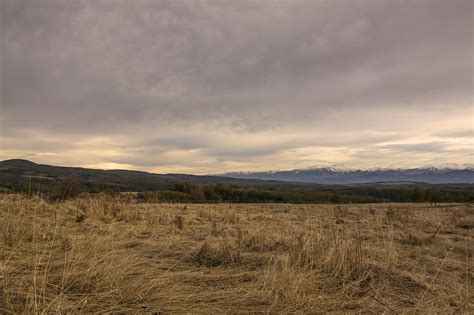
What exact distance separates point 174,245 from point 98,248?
5.76ft

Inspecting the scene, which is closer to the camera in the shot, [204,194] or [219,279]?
[219,279]

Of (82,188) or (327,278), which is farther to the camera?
(82,188)

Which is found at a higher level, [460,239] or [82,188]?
[82,188]

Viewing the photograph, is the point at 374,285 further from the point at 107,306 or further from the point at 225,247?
the point at 107,306

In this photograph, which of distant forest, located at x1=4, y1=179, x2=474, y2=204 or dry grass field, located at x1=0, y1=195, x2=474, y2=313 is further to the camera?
distant forest, located at x1=4, y1=179, x2=474, y2=204

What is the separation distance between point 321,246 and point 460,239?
6.04m

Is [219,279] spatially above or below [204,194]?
above

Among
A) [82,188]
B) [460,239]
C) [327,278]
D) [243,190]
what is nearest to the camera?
[327,278]

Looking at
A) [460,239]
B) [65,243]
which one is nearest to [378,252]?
[460,239]

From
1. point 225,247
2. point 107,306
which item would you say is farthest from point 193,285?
point 225,247

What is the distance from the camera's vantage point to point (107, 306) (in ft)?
10.5

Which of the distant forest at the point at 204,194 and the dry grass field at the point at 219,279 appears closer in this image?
the dry grass field at the point at 219,279

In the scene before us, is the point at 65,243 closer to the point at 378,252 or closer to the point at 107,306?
the point at 107,306

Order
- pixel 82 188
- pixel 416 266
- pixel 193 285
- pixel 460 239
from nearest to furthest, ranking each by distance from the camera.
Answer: pixel 193 285 → pixel 416 266 → pixel 460 239 → pixel 82 188
